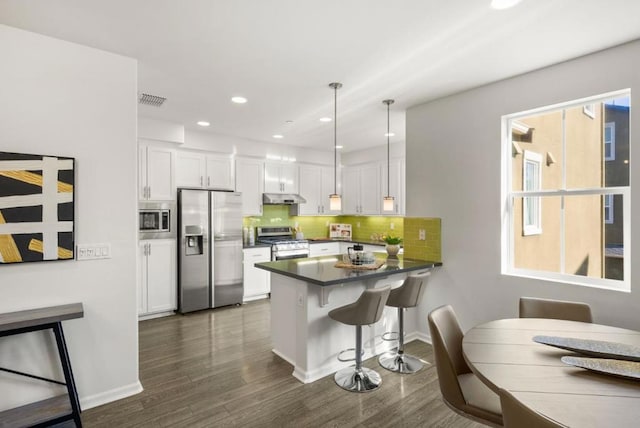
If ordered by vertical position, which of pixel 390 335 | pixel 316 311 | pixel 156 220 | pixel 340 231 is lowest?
pixel 390 335

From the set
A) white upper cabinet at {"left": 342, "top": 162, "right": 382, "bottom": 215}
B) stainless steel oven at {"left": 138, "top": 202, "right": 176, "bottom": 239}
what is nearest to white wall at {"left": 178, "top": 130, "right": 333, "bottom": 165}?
white upper cabinet at {"left": 342, "top": 162, "right": 382, "bottom": 215}

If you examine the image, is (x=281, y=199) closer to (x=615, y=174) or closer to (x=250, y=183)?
(x=250, y=183)

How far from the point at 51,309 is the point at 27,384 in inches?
20.9

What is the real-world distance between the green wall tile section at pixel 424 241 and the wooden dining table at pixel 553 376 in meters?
1.65

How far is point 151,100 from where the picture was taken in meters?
3.69

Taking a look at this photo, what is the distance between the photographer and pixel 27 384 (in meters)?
2.29

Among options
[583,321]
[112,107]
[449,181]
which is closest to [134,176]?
[112,107]

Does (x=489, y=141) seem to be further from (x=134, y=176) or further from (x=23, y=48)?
(x=23, y=48)

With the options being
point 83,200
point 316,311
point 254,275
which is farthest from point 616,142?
point 254,275

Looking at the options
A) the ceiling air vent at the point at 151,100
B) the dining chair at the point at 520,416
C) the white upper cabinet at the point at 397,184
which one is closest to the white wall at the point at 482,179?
the white upper cabinet at the point at 397,184

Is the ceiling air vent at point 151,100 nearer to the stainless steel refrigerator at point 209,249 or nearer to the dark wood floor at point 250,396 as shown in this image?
the stainless steel refrigerator at point 209,249

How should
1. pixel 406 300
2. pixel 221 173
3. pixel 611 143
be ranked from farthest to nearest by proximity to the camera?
1. pixel 221 173
2. pixel 406 300
3. pixel 611 143

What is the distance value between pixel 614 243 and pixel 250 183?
15.3 feet

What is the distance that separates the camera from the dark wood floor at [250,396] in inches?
92.9
